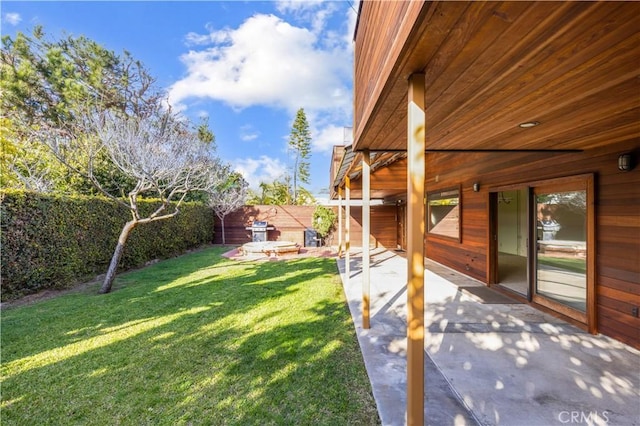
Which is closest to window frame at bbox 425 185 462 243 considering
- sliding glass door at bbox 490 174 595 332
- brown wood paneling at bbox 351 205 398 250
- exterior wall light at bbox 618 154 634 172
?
sliding glass door at bbox 490 174 595 332

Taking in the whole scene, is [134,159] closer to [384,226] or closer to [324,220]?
[324,220]

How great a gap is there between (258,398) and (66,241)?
5926 millimetres

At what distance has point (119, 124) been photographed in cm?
702

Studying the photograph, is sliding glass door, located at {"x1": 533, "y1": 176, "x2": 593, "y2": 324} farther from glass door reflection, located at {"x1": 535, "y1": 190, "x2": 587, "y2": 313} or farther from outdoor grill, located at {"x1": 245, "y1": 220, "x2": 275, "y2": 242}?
outdoor grill, located at {"x1": 245, "y1": 220, "x2": 275, "y2": 242}

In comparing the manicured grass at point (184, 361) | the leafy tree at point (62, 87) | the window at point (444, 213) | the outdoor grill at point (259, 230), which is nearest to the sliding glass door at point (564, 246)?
the window at point (444, 213)

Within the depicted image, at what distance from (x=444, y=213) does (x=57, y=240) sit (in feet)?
29.6

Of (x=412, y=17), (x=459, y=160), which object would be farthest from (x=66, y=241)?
(x=459, y=160)

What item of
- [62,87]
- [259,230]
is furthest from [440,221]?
[62,87]

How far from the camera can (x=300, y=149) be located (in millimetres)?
27438

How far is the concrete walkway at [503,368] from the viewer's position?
2174 millimetres

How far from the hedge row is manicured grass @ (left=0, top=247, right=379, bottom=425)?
0.66 metres

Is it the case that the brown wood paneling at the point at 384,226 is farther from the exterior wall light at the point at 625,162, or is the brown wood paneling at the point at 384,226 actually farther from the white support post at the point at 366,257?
the exterior wall light at the point at 625,162

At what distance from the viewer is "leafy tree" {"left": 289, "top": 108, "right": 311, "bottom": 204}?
89.2ft

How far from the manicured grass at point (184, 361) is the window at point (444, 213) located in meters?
3.88
